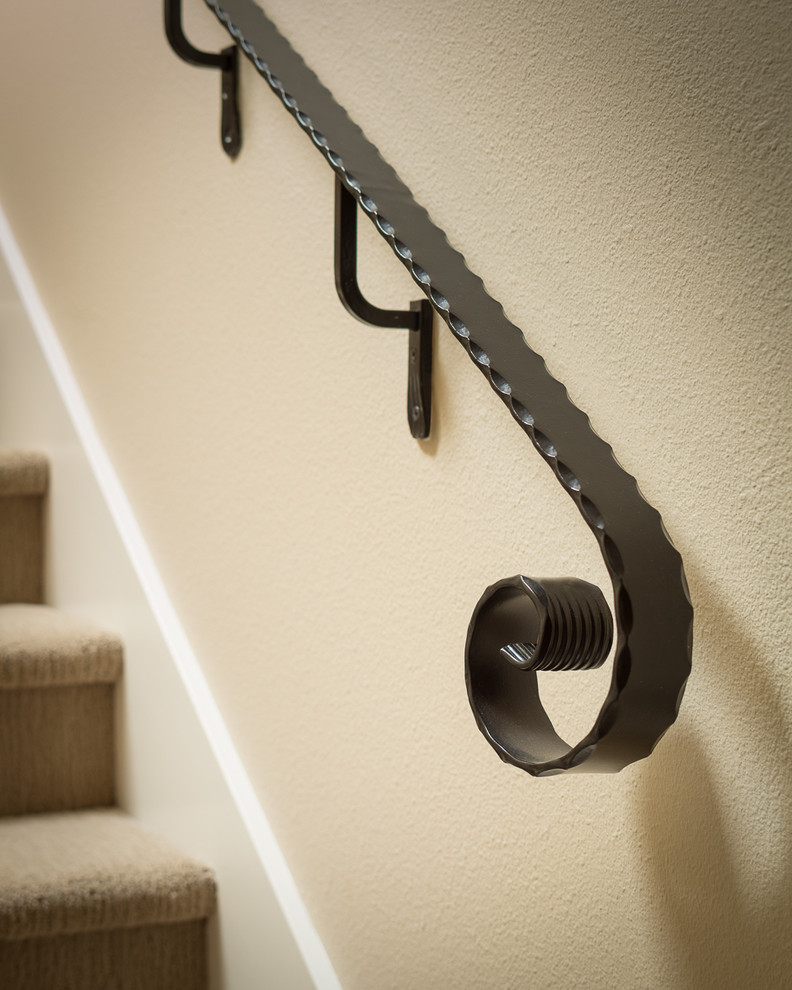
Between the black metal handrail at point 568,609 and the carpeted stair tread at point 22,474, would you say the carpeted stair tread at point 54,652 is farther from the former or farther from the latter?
the black metal handrail at point 568,609

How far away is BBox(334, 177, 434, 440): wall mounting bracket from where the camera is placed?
2.23 ft

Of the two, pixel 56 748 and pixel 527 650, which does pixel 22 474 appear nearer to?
pixel 56 748

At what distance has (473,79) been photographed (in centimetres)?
68

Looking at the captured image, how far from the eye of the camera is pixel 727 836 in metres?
0.49

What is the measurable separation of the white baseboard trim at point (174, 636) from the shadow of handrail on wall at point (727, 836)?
455 mm

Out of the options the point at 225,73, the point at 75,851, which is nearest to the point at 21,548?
the point at 75,851

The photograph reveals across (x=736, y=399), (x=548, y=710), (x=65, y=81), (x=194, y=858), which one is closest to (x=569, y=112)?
(x=736, y=399)

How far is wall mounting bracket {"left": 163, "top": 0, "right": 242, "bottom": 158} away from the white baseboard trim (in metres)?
0.54

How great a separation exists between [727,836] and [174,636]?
0.79 m

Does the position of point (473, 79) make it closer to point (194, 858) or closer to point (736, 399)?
point (736, 399)

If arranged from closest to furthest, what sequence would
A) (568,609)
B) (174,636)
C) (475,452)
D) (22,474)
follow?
(568,609) → (475,452) → (174,636) → (22,474)

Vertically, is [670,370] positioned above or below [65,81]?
below

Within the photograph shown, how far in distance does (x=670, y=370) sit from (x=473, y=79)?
306 millimetres

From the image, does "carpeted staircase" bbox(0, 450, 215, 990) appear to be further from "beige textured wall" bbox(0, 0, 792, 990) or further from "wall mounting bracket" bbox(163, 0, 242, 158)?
"wall mounting bracket" bbox(163, 0, 242, 158)
